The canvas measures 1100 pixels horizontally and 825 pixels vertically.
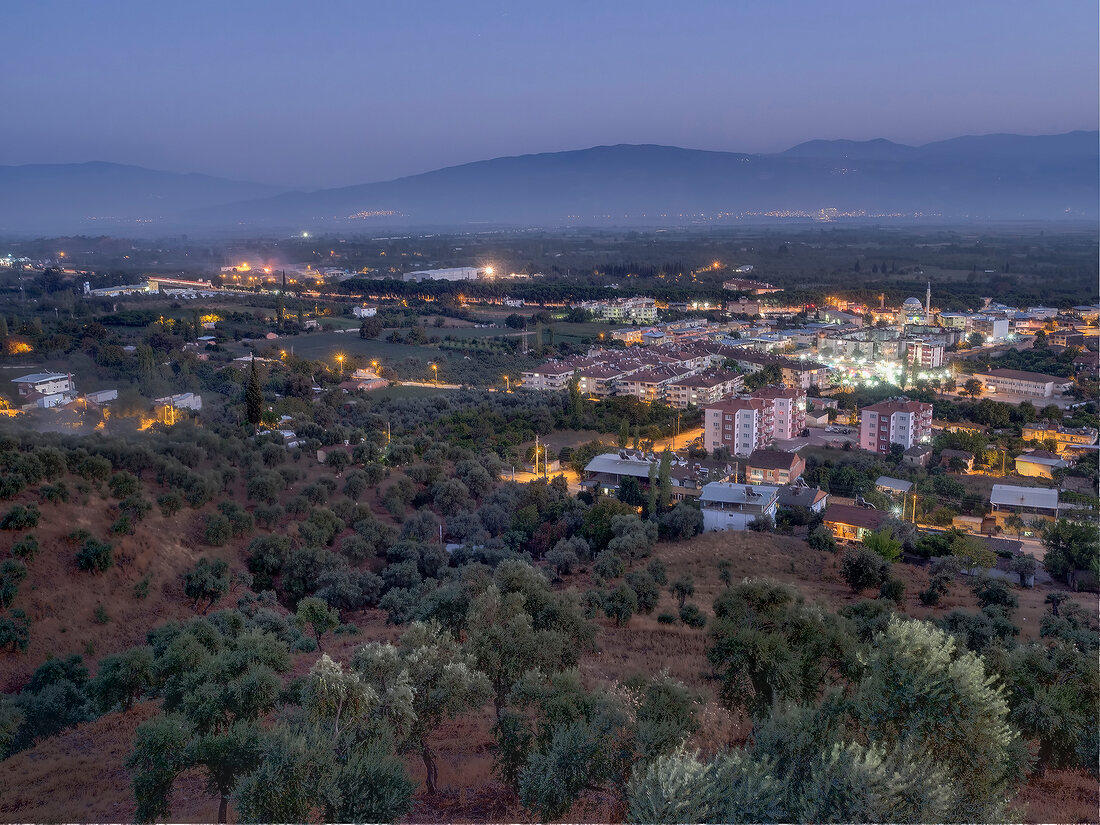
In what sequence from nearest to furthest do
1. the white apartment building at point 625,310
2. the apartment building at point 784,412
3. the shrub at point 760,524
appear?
1. the shrub at point 760,524
2. the apartment building at point 784,412
3. the white apartment building at point 625,310

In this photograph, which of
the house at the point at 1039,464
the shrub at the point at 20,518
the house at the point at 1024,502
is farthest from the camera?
the house at the point at 1039,464

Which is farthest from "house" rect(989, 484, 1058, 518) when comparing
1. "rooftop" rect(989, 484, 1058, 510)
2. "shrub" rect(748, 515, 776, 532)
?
"shrub" rect(748, 515, 776, 532)

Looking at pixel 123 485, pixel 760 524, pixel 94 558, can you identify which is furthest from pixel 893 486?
pixel 94 558

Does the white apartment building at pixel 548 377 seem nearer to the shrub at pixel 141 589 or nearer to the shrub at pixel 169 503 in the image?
the shrub at pixel 169 503

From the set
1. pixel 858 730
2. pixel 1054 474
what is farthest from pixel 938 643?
pixel 1054 474

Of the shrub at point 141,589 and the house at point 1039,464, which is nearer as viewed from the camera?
the shrub at point 141,589

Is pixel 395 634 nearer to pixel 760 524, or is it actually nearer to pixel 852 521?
pixel 760 524

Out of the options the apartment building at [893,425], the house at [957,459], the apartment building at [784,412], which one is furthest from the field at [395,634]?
the apartment building at [893,425]

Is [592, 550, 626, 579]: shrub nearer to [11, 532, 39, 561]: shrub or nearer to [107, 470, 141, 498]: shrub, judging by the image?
[107, 470, 141, 498]: shrub
